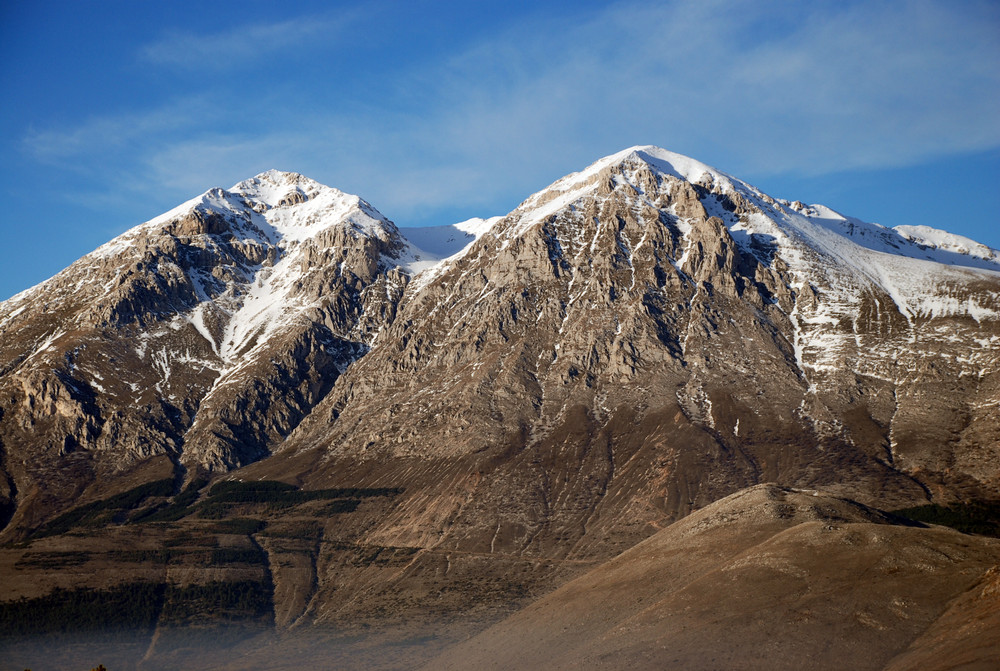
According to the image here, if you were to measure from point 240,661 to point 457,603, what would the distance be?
146 feet

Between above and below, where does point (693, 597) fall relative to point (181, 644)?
above

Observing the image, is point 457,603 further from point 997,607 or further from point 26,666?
point 997,607

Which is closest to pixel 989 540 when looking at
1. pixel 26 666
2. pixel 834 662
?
pixel 834 662

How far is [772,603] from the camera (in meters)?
116

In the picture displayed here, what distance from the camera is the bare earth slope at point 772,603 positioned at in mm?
102312

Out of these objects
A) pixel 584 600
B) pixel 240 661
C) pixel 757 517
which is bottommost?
pixel 240 661

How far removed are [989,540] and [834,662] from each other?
135 ft

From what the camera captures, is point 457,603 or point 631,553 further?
point 457,603

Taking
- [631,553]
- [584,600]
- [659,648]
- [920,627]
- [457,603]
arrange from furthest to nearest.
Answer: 1. [457,603]
2. [631,553]
3. [584,600]
4. [659,648]
5. [920,627]

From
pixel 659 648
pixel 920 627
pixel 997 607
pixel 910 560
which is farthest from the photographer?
pixel 910 560

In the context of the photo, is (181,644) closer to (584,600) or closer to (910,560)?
(584,600)

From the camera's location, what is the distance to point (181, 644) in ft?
633

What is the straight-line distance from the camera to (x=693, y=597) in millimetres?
123188

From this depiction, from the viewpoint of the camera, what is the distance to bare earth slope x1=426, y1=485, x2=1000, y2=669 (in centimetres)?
10231
